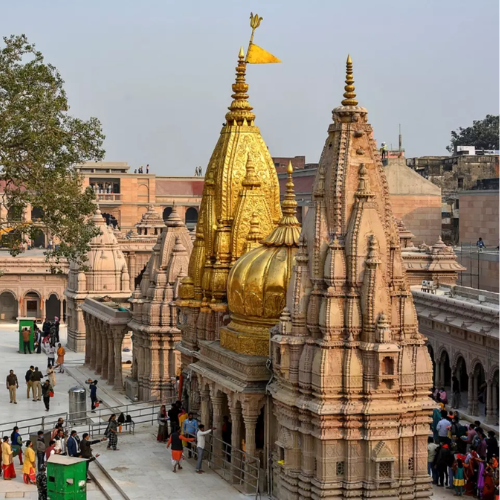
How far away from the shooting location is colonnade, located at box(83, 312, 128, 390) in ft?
139

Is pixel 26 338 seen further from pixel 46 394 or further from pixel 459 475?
pixel 459 475

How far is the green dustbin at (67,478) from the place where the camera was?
2494cm

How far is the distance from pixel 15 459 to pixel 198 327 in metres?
5.54

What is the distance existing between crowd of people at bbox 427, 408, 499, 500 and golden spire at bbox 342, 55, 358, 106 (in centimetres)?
729

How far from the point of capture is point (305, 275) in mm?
24484

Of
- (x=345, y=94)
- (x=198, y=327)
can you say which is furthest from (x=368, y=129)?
(x=198, y=327)

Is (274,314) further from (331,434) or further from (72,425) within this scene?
(72,425)

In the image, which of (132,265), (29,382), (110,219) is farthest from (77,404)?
(110,219)

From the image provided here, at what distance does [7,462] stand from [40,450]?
2.68 feet

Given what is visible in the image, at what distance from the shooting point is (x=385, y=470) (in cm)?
2355

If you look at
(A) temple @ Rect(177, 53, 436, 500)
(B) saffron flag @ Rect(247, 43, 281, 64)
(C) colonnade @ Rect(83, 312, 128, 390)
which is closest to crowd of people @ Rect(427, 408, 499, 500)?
(A) temple @ Rect(177, 53, 436, 500)

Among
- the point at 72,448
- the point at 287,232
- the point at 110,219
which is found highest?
the point at 110,219

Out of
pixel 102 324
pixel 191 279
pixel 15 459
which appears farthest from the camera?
pixel 102 324

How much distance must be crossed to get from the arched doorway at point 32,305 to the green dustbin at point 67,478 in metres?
40.3
